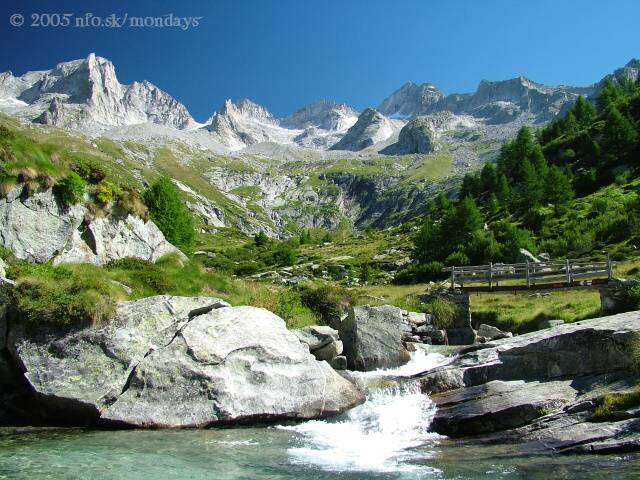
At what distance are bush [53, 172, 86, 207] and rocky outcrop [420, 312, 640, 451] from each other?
18395 mm

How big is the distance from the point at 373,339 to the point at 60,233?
608 inches

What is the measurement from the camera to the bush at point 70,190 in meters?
22.1

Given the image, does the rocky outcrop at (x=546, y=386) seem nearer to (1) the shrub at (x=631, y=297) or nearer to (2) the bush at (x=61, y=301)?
(1) the shrub at (x=631, y=297)

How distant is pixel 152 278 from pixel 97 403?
8.78m

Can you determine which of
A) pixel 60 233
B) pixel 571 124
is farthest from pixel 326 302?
pixel 571 124

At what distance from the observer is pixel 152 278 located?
22.5m

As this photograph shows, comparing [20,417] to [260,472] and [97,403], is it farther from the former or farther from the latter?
[260,472]

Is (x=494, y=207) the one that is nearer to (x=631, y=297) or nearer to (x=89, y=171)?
(x=631, y=297)

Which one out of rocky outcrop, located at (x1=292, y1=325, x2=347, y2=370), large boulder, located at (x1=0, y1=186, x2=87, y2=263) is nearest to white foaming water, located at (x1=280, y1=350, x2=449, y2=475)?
rocky outcrop, located at (x1=292, y1=325, x2=347, y2=370)

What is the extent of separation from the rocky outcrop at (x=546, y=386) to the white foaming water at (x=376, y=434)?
765 mm

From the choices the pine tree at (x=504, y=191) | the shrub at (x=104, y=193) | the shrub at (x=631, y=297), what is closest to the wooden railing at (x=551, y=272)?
the shrub at (x=631, y=297)

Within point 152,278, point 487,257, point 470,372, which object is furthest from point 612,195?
point 152,278

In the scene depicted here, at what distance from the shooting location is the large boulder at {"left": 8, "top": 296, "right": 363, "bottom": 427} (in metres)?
14.6

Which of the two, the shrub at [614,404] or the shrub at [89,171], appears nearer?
the shrub at [614,404]
